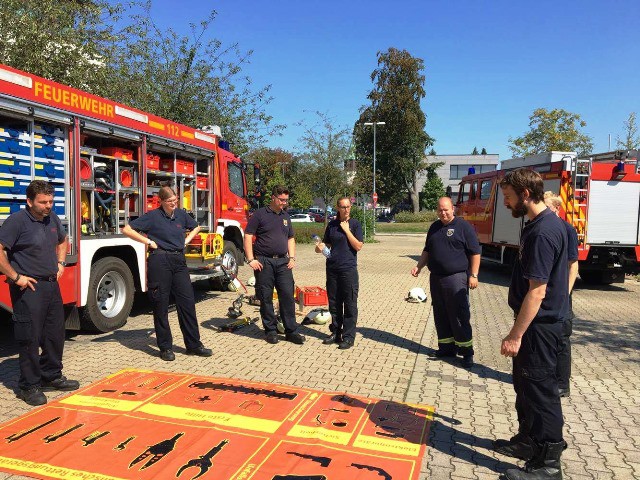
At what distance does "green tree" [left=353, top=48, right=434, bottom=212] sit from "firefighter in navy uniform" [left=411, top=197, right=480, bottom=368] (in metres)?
42.8

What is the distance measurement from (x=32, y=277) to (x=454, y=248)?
166 inches

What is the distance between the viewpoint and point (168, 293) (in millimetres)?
5738

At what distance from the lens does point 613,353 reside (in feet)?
20.8

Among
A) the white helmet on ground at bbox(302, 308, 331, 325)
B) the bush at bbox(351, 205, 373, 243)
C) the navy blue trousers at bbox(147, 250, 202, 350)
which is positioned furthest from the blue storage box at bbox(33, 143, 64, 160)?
the bush at bbox(351, 205, 373, 243)

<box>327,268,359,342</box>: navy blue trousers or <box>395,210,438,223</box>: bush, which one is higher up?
<box>395,210,438,223</box>: bush

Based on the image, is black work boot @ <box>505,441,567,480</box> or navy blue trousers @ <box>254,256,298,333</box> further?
navy blue trousers @ <box>254,256,298,333</box>

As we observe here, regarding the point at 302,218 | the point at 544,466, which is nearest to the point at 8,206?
the point at 544,466

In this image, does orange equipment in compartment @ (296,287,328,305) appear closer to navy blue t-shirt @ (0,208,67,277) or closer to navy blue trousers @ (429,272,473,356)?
navy blue trousers @ (429,272,473,356)

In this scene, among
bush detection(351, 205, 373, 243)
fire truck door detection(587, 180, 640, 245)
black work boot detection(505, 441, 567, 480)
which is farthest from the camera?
bush detection(351, 205, 373, 243)

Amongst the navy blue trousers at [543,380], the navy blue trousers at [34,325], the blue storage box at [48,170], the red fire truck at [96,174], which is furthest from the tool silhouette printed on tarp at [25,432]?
the navy blue trousers at [543,380]

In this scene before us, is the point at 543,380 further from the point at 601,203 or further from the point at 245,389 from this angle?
the point at 601,203

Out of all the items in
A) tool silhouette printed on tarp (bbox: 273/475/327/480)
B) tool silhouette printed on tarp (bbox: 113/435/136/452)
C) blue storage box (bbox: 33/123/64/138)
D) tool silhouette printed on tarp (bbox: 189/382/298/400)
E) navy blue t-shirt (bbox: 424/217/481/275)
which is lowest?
tool silhouette printed on tarp (bbox: 273/475/327/480)

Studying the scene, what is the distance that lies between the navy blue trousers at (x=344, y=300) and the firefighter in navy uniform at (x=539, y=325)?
3143 mm

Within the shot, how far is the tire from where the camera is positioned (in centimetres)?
1012
